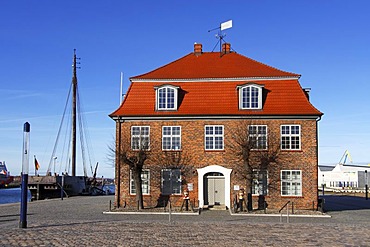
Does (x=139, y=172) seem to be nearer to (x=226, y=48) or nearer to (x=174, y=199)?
(x=174, y=199)

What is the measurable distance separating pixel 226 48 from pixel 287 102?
8269 mm

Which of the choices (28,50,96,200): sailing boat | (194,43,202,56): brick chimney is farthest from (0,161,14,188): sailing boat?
(194,43,202,56): brick chimney

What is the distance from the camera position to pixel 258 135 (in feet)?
106

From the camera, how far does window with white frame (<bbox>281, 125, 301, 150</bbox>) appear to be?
106ft

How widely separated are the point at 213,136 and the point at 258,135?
296 cm

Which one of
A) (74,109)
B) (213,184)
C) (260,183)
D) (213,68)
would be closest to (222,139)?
(213,184)

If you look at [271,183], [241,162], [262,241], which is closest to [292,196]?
[271,183]

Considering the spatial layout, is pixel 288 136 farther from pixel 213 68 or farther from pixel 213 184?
pixel 213 68

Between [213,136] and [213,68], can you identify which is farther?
[213,68]

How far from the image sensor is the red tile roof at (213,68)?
1366 inches

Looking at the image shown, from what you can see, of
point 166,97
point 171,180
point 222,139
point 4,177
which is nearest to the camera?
point 222,139

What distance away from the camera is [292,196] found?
104 feet

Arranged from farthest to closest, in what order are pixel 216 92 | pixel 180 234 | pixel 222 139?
pixel 216 92
pixel 222 139
pixel 180 234

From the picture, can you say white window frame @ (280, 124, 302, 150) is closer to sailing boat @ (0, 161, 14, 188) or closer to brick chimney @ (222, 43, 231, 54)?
brick chimney @ (222, 43, 231, 54)
